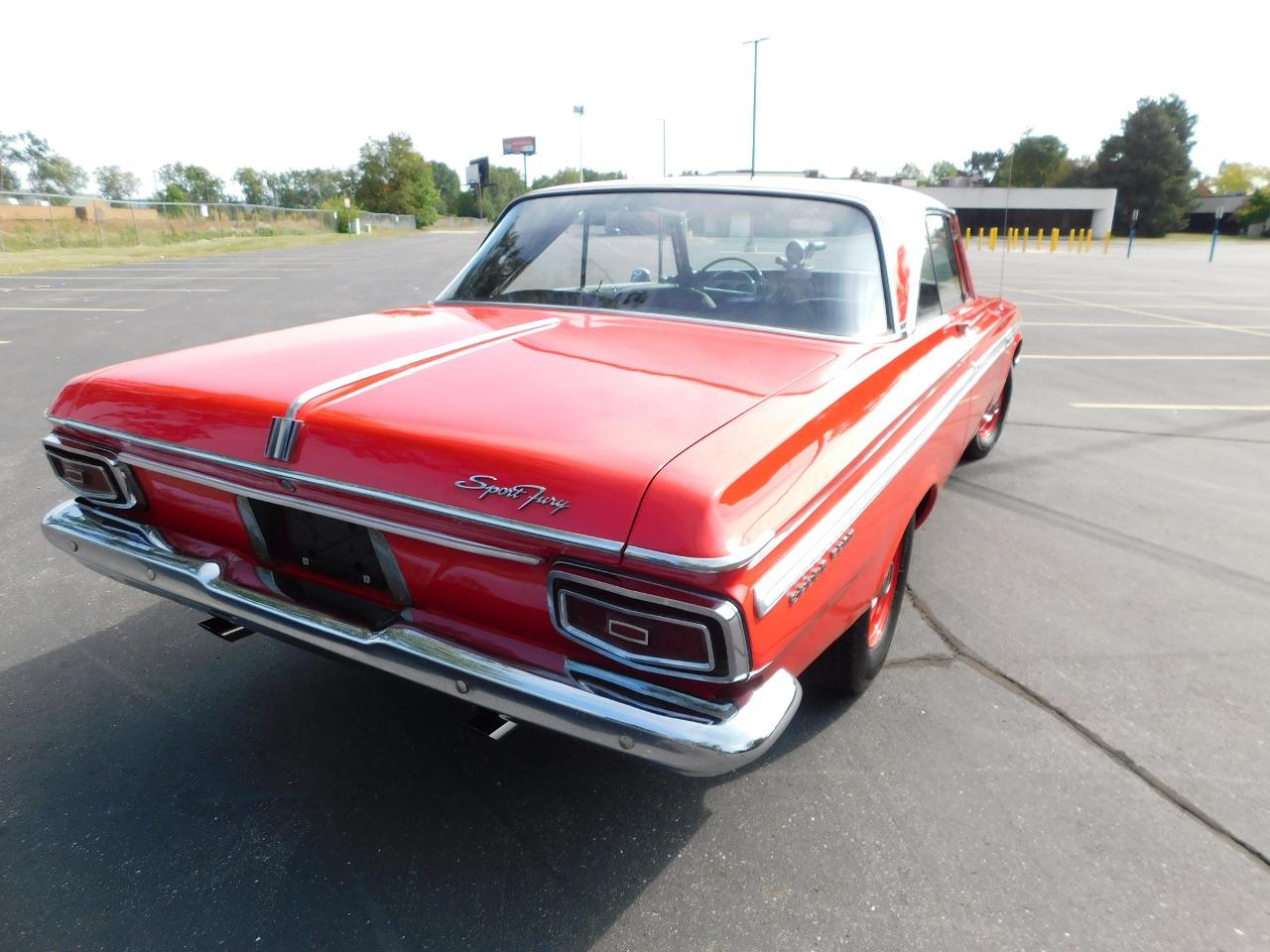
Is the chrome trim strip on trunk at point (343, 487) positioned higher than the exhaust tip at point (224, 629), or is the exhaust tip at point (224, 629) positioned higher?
the chrome trim strip on trunk at point (343, 487)

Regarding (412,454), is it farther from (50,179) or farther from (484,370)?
Answer: (50,179)

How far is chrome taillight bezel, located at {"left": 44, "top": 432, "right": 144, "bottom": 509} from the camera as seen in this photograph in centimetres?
233

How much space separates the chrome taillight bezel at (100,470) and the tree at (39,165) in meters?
108

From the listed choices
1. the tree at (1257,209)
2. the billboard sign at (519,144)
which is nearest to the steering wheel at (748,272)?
the tree at (1257,209)

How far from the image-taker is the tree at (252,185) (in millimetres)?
112562

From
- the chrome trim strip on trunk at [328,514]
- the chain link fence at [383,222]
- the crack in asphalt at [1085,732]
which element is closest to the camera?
the chrome trim strip on trunk at [328,514]

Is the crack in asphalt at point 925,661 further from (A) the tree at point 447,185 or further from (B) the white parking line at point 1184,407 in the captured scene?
(A) the tree at point 447,185

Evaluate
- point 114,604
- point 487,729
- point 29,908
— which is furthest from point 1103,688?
point 114,604

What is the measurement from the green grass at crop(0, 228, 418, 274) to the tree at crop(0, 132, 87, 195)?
236 ft

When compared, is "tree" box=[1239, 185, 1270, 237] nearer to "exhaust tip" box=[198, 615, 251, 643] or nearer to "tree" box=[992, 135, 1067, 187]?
"tree" box=[992, 135, 1067, 187]

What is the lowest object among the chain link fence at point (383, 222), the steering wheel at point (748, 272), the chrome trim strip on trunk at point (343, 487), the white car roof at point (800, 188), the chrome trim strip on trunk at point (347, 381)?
the chain link fence at point (383, 222)

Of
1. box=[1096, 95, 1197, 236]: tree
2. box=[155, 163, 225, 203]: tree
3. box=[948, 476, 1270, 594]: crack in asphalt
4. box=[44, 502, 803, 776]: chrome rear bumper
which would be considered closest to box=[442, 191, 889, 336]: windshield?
box=[44, 502, 803, 776]: chrome rear bumper

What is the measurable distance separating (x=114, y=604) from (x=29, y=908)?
1598mm

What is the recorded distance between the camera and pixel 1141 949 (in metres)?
1.85
